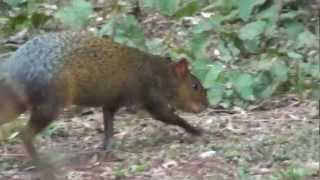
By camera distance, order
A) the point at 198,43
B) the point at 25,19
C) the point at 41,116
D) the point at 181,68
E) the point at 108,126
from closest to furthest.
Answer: the point at 41,116 < the point at 108,126 < the point at 181,68 < the point at 198,43 < the point at 25,19

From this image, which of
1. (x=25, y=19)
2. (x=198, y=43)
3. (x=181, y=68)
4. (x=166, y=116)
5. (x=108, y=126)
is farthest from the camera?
(x=25, y=19)

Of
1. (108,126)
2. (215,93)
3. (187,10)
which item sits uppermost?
(187,10)

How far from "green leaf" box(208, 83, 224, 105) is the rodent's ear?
0.27m

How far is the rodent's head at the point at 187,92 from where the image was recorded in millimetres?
6656

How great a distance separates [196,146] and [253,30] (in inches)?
35.8

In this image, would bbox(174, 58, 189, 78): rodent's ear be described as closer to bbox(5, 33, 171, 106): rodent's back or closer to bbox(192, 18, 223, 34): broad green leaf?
bbox(5, 33, 171, 106): rodent's back

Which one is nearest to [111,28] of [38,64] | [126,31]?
[126,31]

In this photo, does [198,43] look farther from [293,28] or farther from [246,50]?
[293,28]

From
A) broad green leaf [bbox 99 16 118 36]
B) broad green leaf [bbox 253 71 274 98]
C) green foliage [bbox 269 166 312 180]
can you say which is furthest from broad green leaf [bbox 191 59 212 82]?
green foliage [bbox 269 166 312 180]

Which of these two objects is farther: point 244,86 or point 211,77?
point 211,77

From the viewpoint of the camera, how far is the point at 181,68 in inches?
260

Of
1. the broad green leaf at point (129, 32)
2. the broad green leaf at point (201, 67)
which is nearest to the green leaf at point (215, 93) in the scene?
the broad green leaf at point (201, 67)

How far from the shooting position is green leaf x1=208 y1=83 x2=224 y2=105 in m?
6.81

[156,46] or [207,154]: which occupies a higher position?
[156,46]
